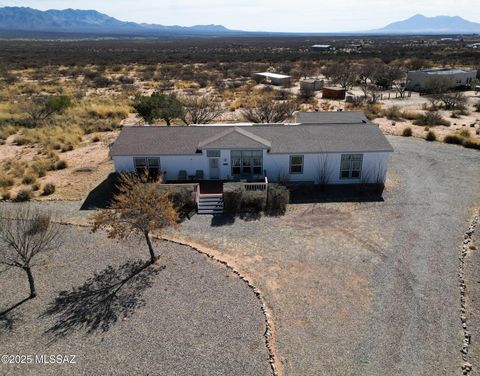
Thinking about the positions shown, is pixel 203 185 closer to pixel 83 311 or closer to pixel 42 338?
pixel 83 311

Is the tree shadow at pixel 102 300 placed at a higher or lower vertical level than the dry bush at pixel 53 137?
lower

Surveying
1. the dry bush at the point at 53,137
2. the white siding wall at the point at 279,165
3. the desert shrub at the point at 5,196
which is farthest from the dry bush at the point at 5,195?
the dry bush at the point at 53,137

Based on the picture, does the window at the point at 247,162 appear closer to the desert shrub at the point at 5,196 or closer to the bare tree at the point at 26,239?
the bare tree at the point at 26,239

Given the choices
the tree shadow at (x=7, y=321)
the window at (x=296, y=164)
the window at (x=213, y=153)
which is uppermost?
the window at (x=213, y=153)

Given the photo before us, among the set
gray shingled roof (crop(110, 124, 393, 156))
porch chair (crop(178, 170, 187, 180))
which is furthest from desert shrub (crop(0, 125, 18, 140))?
porch chair (crop(178, 170, 187, 180))

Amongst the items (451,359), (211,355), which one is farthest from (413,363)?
(211,355)
